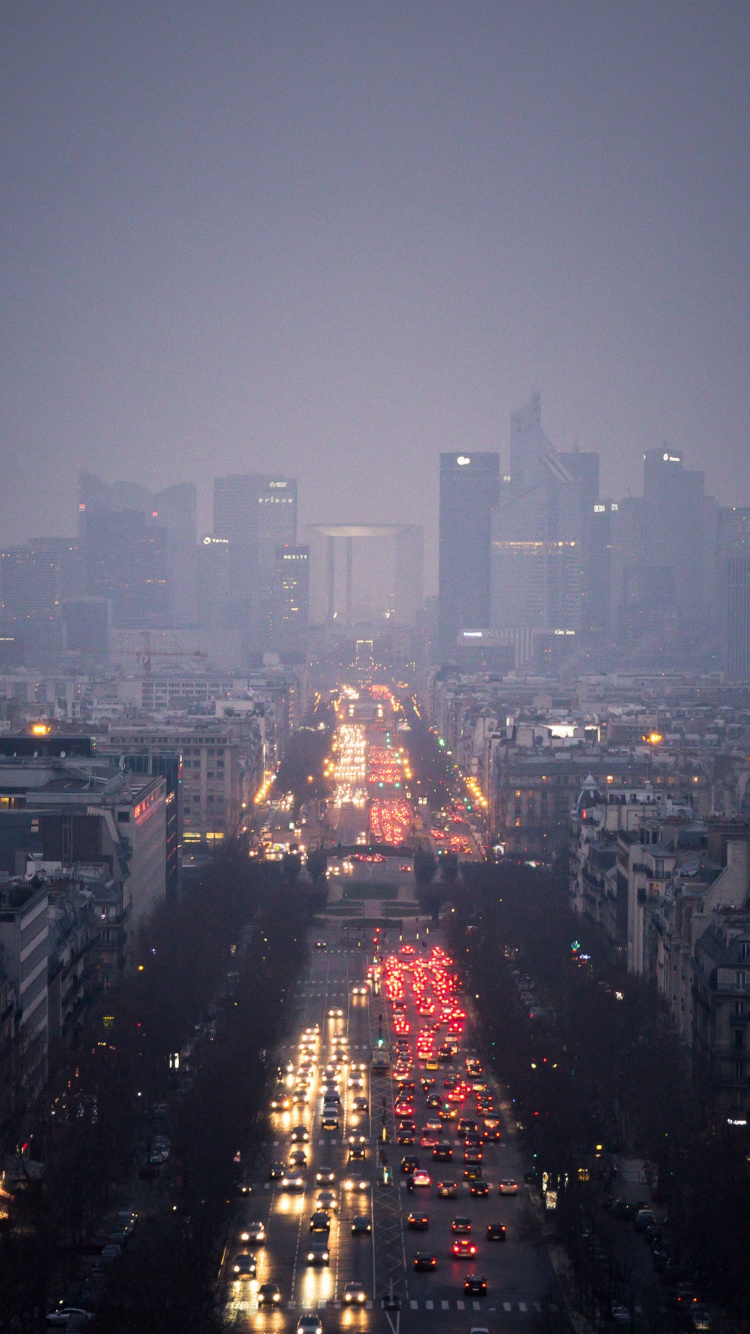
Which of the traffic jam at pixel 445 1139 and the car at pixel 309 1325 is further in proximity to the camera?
the traffic jam at pixel 445 1139

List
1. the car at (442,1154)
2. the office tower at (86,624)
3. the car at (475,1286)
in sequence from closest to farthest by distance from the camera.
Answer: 1. the car at (475,1286)
2. the car at (442,1154)
3. the office tower at (86,624)

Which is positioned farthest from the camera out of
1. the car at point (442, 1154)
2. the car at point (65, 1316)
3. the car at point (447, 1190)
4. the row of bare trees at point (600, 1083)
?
the car at point (442, 1154)

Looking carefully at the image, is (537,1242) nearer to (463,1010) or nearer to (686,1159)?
(686,1159)

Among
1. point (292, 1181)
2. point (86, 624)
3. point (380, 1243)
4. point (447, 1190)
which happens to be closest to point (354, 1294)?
point (380, 1243)

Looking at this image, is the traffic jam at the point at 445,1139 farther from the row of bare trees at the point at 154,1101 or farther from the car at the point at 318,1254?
the row of bare trees at the point at 154,1101

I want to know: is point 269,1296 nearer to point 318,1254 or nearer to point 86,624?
point 318,1254

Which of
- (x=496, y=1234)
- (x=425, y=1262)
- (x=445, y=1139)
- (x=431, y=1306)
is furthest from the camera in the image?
(x=445, y=1139)

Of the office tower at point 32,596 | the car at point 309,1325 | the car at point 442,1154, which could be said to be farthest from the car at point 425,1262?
the office tower at point 32,596
